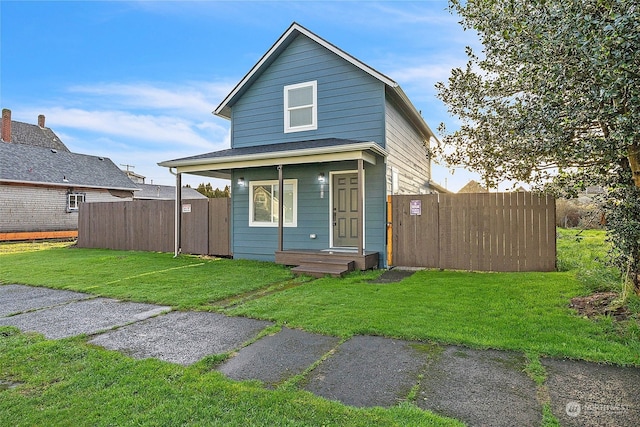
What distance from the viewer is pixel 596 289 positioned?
5469 mm

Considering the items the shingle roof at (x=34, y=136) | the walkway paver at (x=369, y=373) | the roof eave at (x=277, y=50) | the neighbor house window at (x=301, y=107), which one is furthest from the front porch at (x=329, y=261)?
the shingle roof at (x=34, y=136)

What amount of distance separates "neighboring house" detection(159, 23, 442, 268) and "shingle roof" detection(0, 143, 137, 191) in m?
13.4

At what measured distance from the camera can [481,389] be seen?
2664mm

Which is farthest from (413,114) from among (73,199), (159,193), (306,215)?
(159,193)

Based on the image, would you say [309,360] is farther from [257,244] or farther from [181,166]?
[181,166]

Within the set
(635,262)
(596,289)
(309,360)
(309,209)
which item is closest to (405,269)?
(309,209)

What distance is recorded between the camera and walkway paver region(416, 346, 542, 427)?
7.55 feet

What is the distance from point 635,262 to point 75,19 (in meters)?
17.0

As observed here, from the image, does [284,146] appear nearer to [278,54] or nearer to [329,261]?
[278,54]

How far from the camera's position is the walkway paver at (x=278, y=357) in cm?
295

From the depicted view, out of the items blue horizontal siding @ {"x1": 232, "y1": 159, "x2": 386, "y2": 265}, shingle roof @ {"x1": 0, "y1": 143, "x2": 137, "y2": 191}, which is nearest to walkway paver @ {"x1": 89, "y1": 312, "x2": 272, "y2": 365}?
blue horizontal siding @ {"x1": 232, "y1": 159, "x2": 386, "y2": 265}

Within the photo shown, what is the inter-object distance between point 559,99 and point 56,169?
24.5 m

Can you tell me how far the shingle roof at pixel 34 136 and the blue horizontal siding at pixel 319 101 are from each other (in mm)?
25118

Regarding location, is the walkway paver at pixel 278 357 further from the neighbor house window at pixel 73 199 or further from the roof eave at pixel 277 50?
the neighbor house window at pixel 73 199
